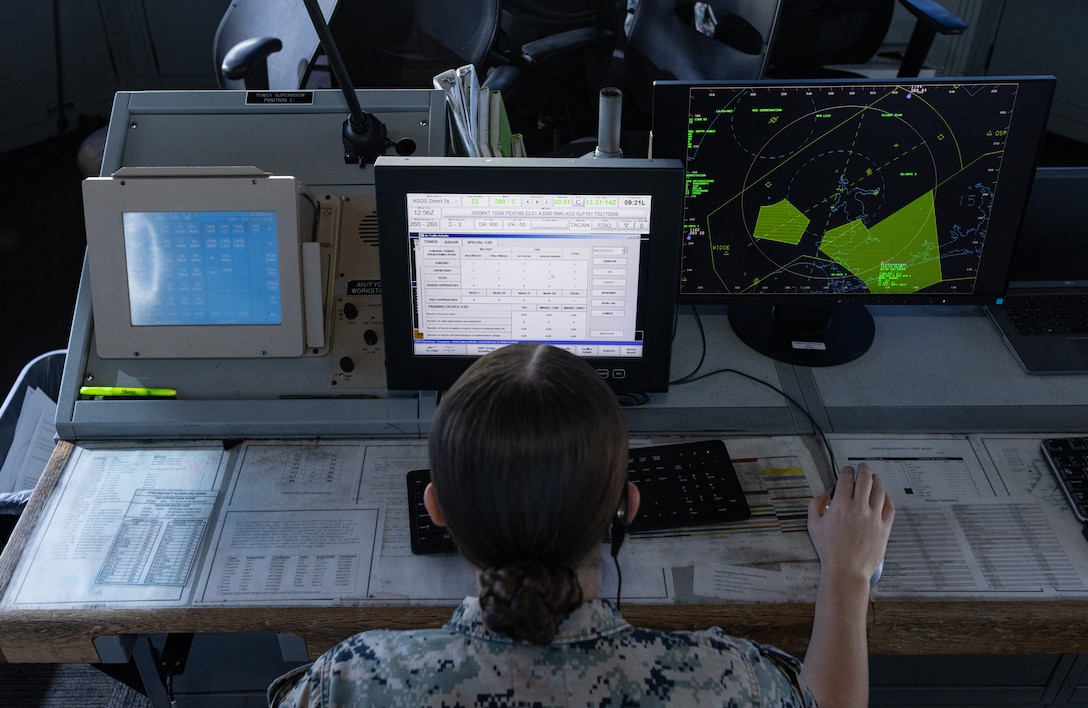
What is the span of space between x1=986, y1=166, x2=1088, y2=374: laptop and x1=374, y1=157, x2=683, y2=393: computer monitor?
693mm

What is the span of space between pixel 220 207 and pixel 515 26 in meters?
2.04

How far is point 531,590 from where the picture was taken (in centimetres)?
77

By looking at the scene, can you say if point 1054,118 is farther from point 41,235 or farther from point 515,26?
point 41,235

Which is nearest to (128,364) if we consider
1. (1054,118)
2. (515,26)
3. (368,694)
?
(368,694)

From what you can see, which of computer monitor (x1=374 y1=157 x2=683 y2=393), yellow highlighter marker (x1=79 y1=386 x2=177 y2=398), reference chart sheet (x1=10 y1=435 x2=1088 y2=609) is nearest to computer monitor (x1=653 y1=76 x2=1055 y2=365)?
computer monitor (x1=374 y1=157 x2=683 y2=393)

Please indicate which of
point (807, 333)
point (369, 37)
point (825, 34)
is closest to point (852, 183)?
point (807, 333)

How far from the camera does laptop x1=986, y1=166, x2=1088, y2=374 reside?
1.59m

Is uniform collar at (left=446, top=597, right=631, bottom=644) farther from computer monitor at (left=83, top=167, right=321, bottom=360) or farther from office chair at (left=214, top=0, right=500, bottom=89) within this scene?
office chair at (left=214, top=0, right=500, bottom=89)

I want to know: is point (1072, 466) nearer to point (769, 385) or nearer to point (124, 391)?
point (769, 385)

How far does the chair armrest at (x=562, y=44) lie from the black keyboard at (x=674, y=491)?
1.57 metres

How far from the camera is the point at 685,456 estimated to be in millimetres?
1350

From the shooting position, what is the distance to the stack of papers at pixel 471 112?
64.2 inches

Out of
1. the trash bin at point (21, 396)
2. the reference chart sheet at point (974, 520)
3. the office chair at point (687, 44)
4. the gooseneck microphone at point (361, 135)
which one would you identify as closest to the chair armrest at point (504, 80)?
the office chair at point (687, 44)

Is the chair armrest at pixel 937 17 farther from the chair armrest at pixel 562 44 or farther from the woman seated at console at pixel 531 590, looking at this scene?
the woman seated at console at pixel 531 590
